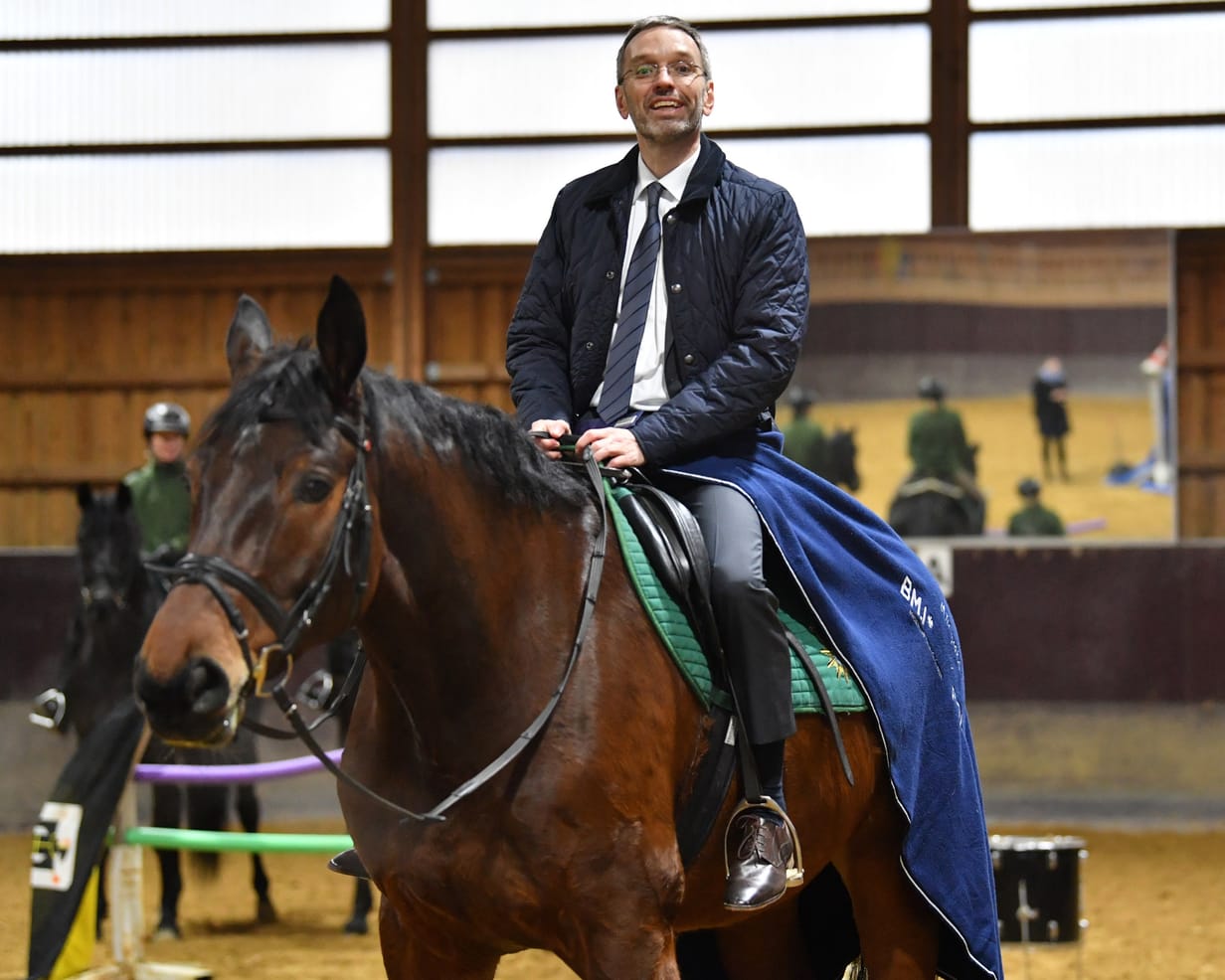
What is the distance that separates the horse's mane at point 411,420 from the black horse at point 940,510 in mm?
7040

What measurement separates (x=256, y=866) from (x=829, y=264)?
4.91 meters

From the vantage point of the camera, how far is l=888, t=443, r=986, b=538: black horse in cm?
951

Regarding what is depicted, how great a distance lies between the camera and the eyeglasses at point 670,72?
2.90 meters

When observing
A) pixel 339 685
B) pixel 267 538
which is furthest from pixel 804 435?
pixel 267 538

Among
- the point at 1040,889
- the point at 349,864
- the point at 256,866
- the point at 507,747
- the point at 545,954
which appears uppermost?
the point at 507,747

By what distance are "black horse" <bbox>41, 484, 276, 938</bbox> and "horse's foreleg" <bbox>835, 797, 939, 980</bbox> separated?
12.9ft

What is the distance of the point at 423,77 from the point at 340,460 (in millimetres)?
8672

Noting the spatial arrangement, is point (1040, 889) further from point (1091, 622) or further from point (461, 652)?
point (1091, 622)

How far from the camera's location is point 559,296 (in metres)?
3.04

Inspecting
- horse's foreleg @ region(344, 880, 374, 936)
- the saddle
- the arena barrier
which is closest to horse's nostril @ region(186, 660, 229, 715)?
the saddle

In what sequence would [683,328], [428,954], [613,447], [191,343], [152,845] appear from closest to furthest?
[428,954], [613,447], [683,328], [152,845], [191,343]

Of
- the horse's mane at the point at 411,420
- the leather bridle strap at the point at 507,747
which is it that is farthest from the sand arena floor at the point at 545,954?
the horse's mane at the point at 411,420

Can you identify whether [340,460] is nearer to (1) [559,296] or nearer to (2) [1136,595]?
(1) [559,296]

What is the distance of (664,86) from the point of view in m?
2.90
